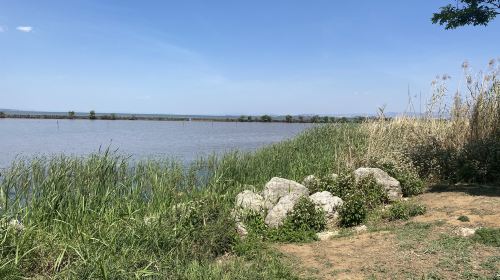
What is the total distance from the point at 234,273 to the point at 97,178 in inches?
182

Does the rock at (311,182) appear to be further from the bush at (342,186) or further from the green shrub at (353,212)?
the green shrub at (353,212)

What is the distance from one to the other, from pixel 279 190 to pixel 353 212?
169 centimetres

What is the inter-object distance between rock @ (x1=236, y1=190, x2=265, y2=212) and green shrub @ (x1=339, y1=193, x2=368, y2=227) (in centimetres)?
148

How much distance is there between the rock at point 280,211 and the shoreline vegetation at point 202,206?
180 millimetres

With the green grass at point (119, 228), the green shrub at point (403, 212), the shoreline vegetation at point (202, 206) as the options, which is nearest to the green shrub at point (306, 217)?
the shoreline vegetation at point (202, 206)

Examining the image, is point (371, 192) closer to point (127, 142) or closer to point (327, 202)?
point (327, 202)

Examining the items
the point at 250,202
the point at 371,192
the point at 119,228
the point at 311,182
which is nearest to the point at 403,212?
the point at 371,192

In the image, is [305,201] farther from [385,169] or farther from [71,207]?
[71,207]

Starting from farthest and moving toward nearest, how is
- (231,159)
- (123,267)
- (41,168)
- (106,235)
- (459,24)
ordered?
(231,159) < (41,168) < (459,24) < (106,235) < (123,267)

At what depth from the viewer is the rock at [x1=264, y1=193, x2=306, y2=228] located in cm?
692

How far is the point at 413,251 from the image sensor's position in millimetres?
5141

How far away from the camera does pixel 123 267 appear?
4324 millimetres

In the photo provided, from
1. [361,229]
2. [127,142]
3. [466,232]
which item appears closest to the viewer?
[466,232]

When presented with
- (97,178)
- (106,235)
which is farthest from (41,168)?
(106,235)
